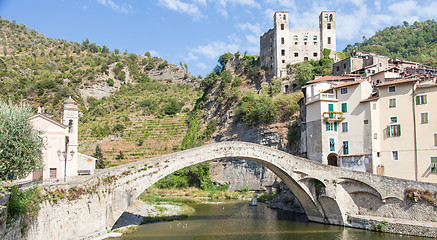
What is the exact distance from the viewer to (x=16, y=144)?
16.1 meters

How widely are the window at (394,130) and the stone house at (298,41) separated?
2629 centimetres

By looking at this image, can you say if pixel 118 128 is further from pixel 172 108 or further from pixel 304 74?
pixel 304 74

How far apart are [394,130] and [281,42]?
97.6 ft

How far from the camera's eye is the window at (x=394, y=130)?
25438mm

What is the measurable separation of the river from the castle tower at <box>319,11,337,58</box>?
2912 centimetres

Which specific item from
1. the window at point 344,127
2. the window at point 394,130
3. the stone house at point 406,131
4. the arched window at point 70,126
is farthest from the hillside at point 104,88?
the window at point 394,130

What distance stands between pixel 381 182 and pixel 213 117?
38241 millimetres

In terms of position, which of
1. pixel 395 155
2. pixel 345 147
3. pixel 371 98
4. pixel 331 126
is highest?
pixel 371 98

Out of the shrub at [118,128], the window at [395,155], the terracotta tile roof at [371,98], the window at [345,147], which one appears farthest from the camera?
the shrub at [118,128]

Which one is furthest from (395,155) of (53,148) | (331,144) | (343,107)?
(53,148)

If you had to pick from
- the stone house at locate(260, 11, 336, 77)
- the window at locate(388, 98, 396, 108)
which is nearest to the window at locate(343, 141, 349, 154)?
the window at locate(388, 98, 396, 108)

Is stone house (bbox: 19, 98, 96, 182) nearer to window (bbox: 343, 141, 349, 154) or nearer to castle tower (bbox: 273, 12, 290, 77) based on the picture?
window (bbox: 343, 141, 349, 154)

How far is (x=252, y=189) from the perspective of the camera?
45.2m

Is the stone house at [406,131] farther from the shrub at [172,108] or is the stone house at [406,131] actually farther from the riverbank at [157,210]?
the shrub at [172,108]
